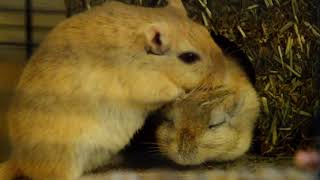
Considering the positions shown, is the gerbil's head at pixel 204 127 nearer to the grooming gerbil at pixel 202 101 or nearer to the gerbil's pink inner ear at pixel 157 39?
the grooming gerbil at pixel 202 101

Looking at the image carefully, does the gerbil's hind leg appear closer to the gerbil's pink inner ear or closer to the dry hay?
the gerbil's pink inner ear

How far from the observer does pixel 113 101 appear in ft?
6.57

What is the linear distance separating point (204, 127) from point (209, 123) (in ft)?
0.09

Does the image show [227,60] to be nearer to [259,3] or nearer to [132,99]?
[259,3]

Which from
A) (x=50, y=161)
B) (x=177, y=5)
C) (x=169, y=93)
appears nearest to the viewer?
(x=50, y=161)

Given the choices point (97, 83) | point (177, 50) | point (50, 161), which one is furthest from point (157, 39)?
point (50, 161)

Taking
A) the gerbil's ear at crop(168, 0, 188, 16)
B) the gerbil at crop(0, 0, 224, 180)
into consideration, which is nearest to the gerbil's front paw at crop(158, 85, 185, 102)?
the gerbil at crop(0, 0, 224, 180)

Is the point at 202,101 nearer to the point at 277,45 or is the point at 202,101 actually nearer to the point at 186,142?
the point at 186,142

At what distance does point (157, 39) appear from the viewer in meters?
1.99

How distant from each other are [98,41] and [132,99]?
0.61 feet

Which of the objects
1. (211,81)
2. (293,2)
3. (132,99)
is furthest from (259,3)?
(132,99)

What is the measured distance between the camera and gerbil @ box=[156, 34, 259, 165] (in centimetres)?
204

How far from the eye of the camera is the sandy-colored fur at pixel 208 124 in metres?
2.04

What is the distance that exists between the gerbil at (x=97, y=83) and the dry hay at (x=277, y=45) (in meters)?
0.21
